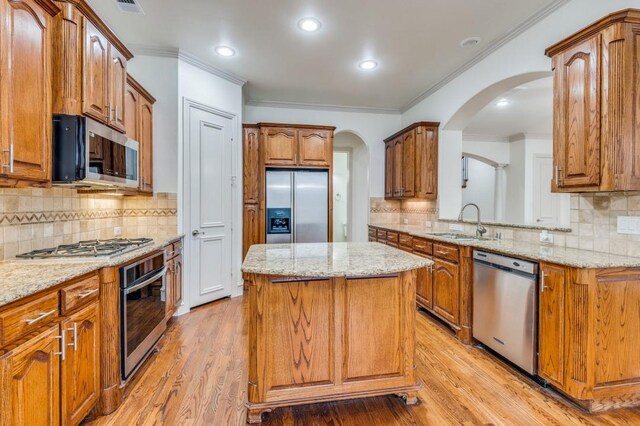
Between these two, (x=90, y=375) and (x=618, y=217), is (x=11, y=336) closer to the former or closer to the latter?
(x=90, y=375)

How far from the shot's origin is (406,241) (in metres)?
3.95

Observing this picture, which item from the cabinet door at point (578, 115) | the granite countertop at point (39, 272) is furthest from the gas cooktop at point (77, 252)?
the cabinet door at point (578, 115)

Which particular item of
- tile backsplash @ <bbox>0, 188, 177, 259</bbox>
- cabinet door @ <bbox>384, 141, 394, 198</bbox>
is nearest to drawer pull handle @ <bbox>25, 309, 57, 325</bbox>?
tile backsplash @ <bbox>0, 188, 177, 259</bbox>

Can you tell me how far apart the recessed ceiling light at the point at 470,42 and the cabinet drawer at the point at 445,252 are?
2078 mm

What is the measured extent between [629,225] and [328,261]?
78.6 inches

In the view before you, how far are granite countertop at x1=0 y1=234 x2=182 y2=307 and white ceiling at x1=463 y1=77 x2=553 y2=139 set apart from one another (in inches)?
186

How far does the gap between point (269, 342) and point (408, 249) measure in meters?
2.56

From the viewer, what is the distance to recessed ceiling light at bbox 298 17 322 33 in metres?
2.82

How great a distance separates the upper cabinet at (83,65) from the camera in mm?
1850

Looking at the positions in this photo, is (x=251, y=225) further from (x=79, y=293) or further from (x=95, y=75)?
(x=79, y=293)

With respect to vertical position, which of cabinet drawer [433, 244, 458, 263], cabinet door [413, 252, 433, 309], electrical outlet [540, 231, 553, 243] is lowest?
cabinet door [413, 252, 433, 309]

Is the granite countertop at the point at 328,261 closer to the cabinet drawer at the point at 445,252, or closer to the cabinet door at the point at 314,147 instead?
the cabinet drawer at the point at 445,252

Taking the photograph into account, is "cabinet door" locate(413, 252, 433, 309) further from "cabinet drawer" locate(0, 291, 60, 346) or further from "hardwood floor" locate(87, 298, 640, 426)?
"cabinet drawer" locate(0, 291, 60, 346)

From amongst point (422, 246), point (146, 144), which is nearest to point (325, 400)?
point (422, 246)
